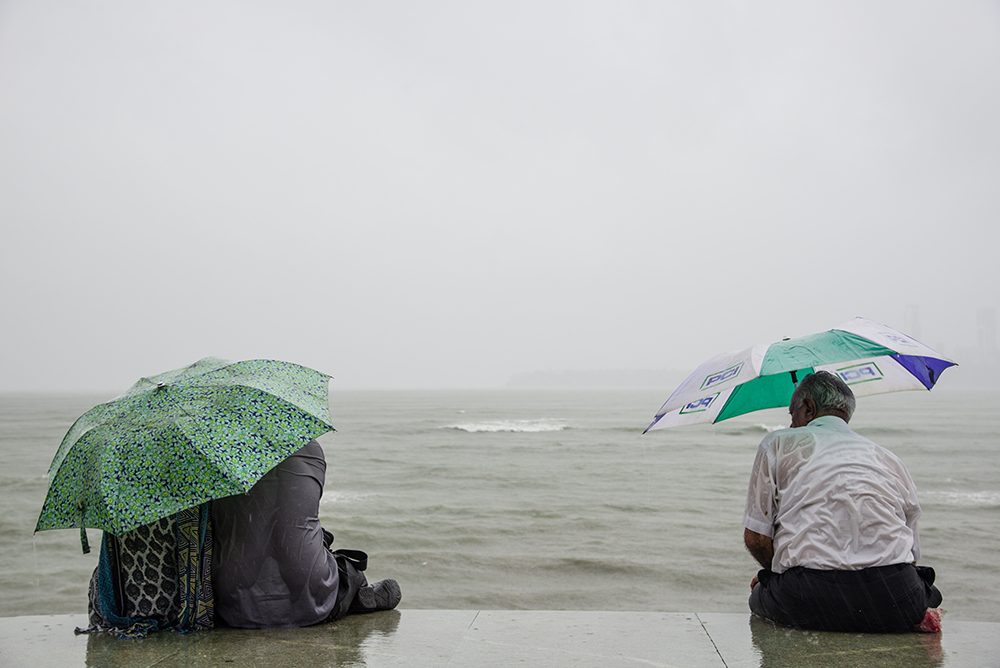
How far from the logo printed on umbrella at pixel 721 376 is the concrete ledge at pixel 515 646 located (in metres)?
1.32

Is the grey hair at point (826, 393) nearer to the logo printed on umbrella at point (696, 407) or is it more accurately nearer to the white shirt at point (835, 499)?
the white shirt at point (835, 499)

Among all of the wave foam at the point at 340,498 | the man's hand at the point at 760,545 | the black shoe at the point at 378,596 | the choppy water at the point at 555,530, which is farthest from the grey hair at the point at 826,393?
the wave foam at the point at 340,498

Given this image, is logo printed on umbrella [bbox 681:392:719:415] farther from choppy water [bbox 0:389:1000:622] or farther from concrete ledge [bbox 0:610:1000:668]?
choppy water [bbox 0:389:1000:622]

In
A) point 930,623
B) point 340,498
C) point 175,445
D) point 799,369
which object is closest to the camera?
point 175,445

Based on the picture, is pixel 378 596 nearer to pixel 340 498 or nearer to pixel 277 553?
pixel 277 553

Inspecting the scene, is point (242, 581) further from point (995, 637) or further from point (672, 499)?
point (672, 499)

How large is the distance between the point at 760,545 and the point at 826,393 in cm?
85

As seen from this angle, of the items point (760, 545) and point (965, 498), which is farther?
point (965, 498)

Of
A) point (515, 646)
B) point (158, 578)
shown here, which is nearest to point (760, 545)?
point (515, 646)

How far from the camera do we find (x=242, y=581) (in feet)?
12.3

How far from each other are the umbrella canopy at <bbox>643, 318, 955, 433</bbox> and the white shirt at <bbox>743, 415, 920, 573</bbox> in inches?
14.4

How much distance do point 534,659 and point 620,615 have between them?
1.08 meters

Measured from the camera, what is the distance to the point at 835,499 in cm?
334

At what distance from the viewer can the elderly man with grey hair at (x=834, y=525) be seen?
3322 millimetres
